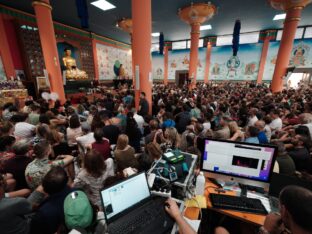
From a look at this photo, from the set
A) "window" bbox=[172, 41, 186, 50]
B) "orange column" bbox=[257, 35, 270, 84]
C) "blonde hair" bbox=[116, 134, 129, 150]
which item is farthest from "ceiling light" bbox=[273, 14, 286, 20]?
"blonde hair" bbox=[116, 134, 129, 150]

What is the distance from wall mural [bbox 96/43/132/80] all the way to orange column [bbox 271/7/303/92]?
11732 mm

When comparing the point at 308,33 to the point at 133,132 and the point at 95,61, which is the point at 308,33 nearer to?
the point at 133,132

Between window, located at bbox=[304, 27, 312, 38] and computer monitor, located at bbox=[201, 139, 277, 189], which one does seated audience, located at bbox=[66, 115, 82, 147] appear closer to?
computer monitor, located at bbox=[201, 139, 277, 189]

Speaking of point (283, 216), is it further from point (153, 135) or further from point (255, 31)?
point (255, 31)

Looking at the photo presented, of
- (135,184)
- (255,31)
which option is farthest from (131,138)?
(255,31)

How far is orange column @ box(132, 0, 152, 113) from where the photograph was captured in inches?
178

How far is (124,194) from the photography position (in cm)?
120

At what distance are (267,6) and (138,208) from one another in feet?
34.4

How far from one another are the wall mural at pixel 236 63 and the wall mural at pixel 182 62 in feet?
2.86

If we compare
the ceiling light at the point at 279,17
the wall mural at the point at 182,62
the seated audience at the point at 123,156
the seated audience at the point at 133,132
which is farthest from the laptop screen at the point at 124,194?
the wall mural at the point at 182,62

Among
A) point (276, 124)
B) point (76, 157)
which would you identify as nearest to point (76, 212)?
point (76, 157)

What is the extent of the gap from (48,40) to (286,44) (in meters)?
10.1

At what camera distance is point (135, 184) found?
1250mm

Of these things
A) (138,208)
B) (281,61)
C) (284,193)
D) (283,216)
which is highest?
(281,61)
